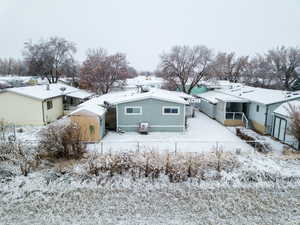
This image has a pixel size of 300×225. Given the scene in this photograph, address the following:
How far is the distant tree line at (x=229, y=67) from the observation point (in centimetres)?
2858

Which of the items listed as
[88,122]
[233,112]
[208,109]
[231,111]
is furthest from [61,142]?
[208,109]

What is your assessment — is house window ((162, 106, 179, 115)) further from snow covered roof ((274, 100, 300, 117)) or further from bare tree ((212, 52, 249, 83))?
bare tree ((212, 52, 249, 83))

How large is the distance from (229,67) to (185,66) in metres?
16.2

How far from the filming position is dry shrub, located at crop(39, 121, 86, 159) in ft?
29.2

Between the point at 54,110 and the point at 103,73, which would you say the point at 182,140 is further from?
the point at 103,73

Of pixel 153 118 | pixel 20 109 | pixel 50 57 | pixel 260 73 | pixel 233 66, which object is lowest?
pixel 153 118

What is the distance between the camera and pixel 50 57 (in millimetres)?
36219

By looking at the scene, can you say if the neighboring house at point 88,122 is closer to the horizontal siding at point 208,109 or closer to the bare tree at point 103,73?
the horizontal siding at point 208,109

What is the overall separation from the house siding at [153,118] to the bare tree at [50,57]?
2774 centimetres

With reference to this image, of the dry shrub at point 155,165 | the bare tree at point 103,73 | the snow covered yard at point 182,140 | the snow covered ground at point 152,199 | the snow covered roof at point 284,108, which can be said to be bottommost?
the snow covered ground at point 152,199

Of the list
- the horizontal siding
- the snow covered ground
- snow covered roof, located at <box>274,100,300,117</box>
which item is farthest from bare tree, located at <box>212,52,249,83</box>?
the snow covered ground

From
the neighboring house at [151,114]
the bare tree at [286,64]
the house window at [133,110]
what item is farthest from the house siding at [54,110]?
the bare tree at [286,64]

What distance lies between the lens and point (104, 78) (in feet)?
88.3

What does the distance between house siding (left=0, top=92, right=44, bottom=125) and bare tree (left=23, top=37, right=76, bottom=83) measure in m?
21.8
